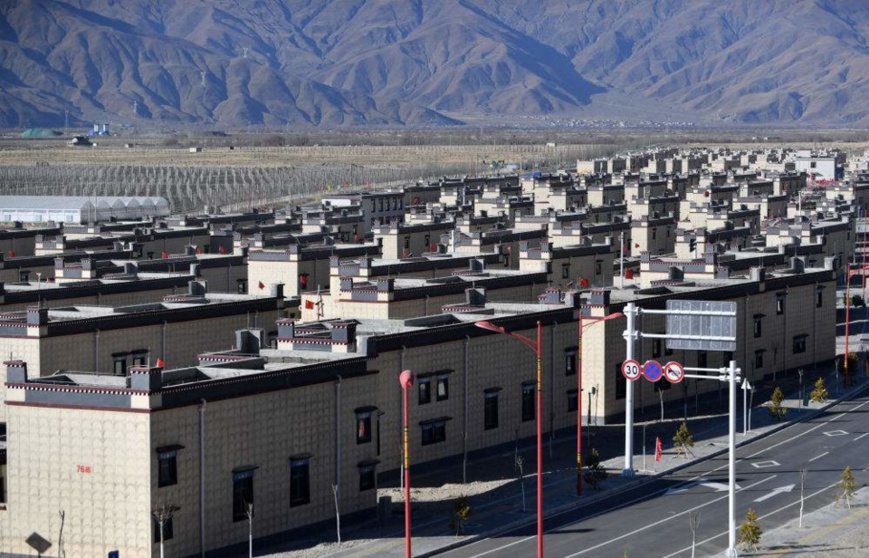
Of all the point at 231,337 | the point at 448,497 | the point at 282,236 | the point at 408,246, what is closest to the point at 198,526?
the point at 448,497

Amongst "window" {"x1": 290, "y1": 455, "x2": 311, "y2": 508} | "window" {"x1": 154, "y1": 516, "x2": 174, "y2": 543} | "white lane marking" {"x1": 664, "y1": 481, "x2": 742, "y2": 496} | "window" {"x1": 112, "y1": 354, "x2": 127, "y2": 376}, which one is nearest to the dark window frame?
"window" {"x1": 290, "y1": 455, "x2": 311, "y2": 508}

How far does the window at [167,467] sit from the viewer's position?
184ft

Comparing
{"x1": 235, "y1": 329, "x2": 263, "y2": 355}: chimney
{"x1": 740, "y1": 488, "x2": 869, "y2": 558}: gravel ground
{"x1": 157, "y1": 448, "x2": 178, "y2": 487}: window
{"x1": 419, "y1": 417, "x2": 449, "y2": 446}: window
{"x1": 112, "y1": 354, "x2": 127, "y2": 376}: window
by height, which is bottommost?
{"x1": 740, "y1": 488, "x2": 869, "y2": 558}: gravel ground

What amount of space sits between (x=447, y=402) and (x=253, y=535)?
1614 cm

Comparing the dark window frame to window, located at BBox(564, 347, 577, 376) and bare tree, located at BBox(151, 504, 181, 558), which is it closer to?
bare tree, located at BBox(151, 504, 181, 558)

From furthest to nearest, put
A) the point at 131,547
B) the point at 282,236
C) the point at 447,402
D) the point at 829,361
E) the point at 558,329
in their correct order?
the point at 282,236 < the point at 829,361 < the point at 558,329 < the point at 447,402 < the point at 131,547

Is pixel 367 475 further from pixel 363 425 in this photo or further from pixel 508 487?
pixel 508 487

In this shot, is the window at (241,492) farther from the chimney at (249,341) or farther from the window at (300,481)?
the chimney at (249,341)

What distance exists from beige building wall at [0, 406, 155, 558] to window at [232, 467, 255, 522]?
3736mm

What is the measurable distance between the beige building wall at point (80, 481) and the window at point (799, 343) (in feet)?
170

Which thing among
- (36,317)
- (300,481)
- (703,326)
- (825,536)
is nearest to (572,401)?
(703,326)

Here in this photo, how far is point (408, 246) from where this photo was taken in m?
137

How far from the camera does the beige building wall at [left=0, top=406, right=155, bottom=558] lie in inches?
2200

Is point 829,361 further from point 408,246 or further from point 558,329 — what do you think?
point 408,246
